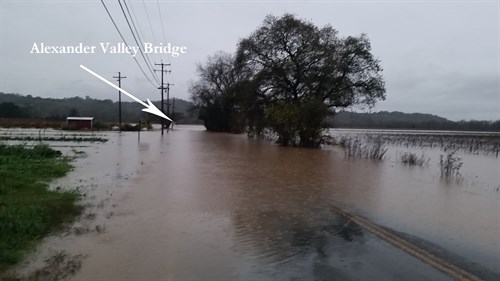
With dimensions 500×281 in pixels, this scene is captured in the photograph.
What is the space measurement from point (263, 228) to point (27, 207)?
4.39 meters

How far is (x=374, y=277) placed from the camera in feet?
17.8

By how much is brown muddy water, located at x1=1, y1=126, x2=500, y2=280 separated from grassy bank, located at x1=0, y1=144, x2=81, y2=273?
0.96 ft

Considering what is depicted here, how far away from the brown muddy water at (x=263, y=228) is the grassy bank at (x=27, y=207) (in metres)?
0.29

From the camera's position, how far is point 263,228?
8000 mm

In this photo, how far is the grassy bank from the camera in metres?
6.22

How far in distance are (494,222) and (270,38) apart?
109 feet

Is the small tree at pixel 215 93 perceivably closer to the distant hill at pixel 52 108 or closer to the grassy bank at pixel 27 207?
the distant hill at pixel 52 108

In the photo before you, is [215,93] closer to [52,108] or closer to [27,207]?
[52,108]

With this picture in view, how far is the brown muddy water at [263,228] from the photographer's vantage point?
18.7 feet

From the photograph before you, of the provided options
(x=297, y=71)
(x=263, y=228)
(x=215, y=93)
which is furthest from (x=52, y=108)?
(x=263, y=228)

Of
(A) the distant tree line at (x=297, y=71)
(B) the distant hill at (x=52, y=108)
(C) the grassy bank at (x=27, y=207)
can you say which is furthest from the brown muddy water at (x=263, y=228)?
(B) the distant hill at (x=52, y=108)

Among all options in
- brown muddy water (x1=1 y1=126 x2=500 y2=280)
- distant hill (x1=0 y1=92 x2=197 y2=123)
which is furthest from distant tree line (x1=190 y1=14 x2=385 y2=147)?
distant hill (x1=0 y1=92 x2=197 y2=123)

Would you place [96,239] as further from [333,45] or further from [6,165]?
[333,45]

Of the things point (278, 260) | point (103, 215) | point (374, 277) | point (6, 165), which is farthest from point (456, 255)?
point (6, 165)
